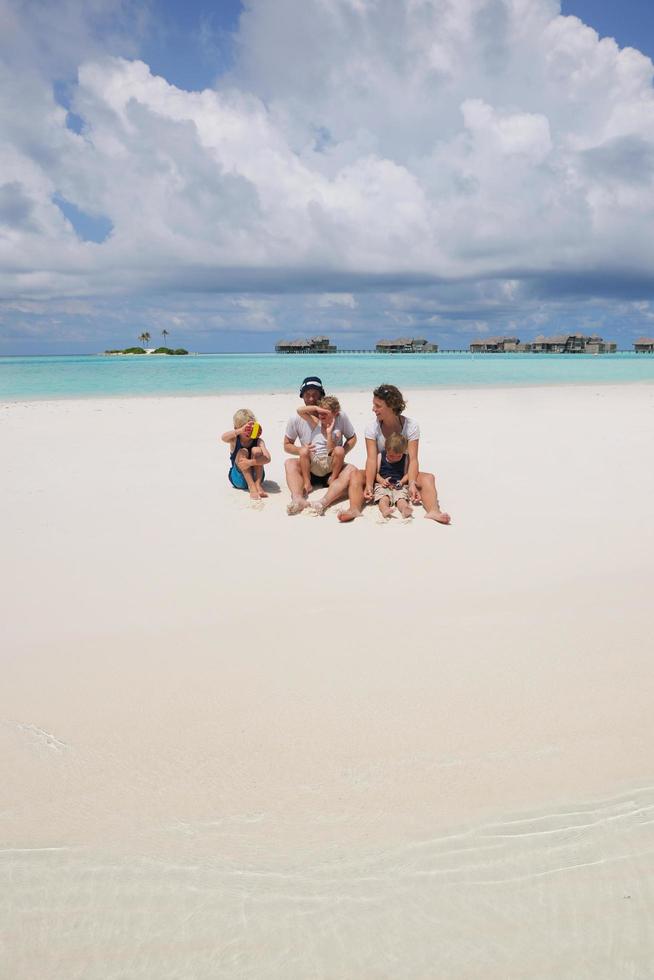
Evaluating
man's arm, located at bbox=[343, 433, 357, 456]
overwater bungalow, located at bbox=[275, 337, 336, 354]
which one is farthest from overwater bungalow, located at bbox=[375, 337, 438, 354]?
man's arm, located at bbox=[343, 433, 357, 456]

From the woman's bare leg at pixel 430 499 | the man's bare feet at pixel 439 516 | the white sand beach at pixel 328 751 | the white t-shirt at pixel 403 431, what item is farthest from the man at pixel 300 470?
the man's bare feet at pixel 439 516

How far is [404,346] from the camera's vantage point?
11275 cm

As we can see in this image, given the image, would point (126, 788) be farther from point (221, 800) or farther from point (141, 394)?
point (141, 394)

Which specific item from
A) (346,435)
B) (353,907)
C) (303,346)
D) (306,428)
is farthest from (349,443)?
(303,346)

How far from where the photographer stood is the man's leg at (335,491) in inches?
225

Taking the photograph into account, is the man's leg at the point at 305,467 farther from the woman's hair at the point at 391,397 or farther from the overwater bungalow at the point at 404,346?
the overwater bungalow at the point at 404,346

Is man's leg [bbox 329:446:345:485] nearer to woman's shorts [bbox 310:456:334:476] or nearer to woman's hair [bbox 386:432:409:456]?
woman's shorts [bbox 310:456:334:476]

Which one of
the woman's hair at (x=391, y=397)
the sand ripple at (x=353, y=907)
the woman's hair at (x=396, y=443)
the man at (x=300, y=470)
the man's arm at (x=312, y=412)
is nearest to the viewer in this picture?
the sand ripple at (x=353, y=907)

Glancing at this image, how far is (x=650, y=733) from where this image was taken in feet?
8.20

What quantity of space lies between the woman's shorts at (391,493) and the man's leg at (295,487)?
0.67 metres

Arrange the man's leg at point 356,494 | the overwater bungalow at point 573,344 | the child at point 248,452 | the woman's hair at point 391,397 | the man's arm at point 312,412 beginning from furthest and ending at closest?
the overwater bungalow at point 573,344, the child at point 248,452, the man's arm at point 312,412, the woman's hair at point 391,397, the man's leg at point 356,494

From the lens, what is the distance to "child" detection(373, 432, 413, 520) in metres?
5.60

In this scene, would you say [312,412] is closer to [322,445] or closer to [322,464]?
[322,445]

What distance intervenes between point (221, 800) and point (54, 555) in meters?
2.96
